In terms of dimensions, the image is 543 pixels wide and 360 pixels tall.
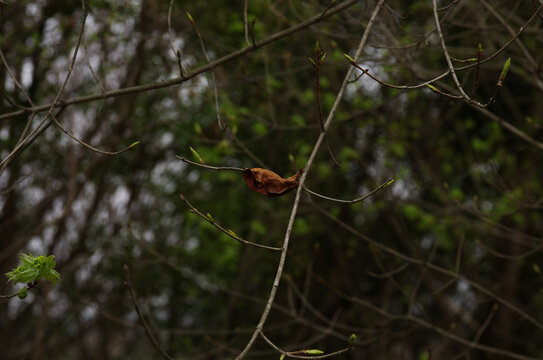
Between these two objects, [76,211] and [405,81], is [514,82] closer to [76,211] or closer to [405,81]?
[405,81]

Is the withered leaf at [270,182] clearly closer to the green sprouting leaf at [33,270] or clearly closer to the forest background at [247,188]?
the green sprouting leaf at [33,270]

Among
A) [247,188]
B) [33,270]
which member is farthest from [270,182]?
[247,188]

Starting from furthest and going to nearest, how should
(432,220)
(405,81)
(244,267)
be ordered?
(244,267) → (405,81) → (432,220)

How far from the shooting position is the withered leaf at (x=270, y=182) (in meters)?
1.78

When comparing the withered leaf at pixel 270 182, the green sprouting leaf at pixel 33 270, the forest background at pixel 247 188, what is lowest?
the forest background at pixel 247 188

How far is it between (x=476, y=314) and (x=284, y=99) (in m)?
3.45

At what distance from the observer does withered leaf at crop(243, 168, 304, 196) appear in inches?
69.9

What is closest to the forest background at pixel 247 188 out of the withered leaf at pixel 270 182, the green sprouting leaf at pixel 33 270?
the withered leaf at pixel 270 182

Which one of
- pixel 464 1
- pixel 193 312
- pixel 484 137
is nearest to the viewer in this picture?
pixel 464 1

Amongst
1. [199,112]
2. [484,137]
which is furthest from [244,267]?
[484,137]

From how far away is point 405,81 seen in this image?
18.4 ft

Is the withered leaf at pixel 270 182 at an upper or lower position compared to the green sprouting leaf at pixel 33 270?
upper

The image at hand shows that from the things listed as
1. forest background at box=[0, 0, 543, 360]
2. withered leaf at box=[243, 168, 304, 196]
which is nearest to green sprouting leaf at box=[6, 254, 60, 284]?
withered leaf at box=[243, 168, 304, 196]

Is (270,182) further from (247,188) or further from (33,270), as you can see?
(247,188)
